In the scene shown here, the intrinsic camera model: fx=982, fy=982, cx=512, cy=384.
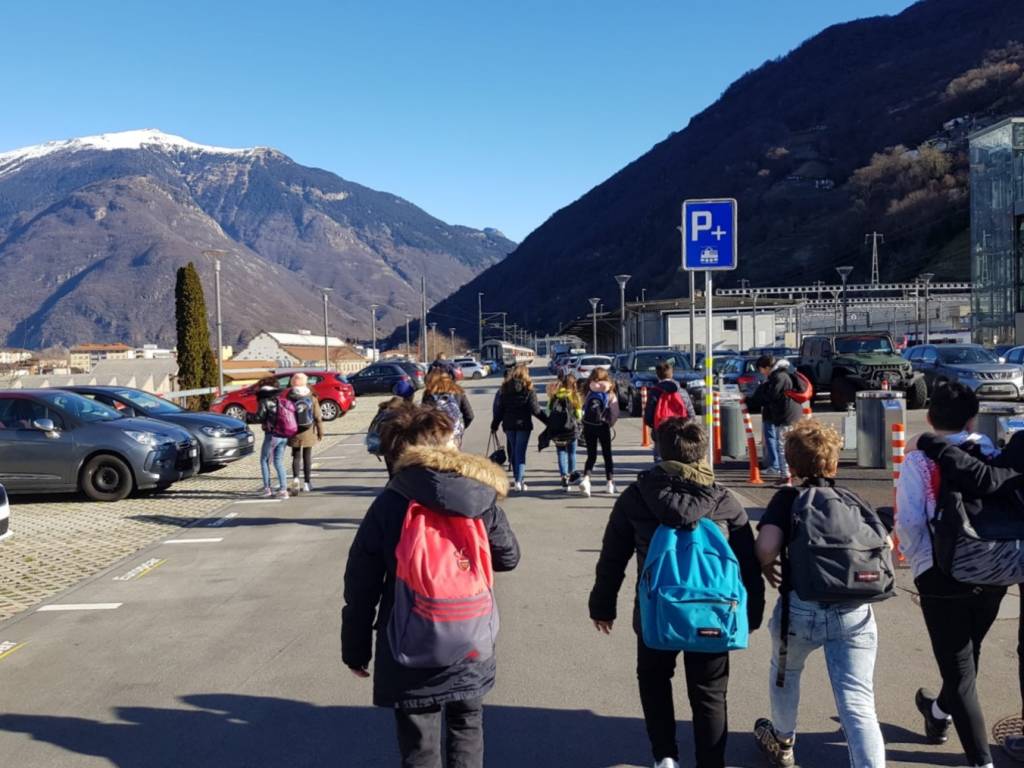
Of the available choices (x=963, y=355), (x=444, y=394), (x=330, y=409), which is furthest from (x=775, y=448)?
(x=330, y=409)

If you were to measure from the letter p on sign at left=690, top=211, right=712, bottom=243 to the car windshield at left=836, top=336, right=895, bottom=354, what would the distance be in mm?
17352

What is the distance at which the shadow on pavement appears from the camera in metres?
4.54

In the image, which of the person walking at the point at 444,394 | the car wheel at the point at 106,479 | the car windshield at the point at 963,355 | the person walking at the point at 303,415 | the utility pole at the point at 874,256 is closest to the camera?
the person walking at the point at 444,394

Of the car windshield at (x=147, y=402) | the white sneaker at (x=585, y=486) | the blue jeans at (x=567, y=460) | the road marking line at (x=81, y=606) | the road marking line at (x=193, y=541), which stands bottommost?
the road marking line at (x=81, y=606)

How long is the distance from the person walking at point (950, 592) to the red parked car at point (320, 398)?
24.4 metres

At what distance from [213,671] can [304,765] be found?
158 centimetres

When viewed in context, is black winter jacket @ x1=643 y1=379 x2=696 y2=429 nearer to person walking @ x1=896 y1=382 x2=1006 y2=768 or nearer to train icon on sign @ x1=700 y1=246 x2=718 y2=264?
train icon on sign @ x1=700 y1=246 x2=718 y2=264

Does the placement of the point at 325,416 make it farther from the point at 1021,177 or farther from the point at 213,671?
the point at 1021,177

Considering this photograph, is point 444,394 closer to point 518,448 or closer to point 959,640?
point 518,448

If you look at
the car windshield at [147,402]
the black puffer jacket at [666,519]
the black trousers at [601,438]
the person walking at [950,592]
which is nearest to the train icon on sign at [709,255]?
the black trousers at [601,438]

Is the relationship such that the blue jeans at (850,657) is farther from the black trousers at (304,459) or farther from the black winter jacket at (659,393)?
the black trousers at (304,459)

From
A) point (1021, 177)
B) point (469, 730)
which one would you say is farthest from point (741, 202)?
point (469, 730)

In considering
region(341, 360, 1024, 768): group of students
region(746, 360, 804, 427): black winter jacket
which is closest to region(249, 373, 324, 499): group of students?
region(746, 360, 804, 427): black winter jacket

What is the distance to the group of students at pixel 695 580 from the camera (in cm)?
346
